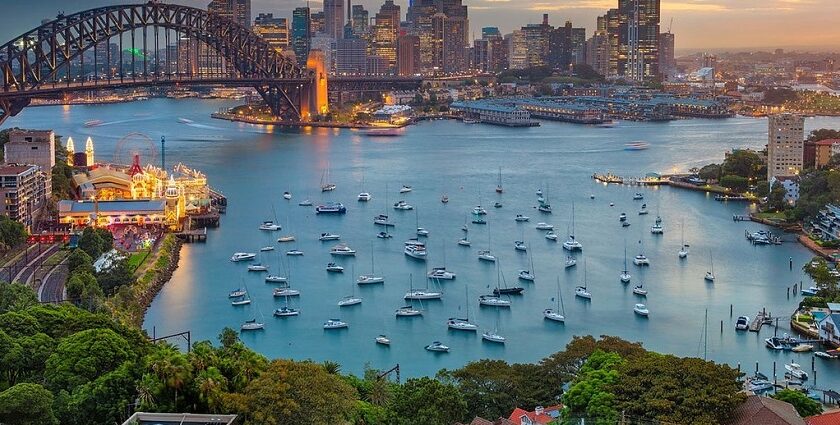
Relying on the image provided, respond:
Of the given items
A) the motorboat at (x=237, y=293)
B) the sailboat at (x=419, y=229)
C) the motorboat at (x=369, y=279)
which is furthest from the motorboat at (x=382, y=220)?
the motorboat at (x=237, y=293)

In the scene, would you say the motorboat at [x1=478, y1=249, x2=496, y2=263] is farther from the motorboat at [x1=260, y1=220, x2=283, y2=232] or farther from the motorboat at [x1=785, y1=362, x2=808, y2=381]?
the motorboat at [x1=785, y1=362, x2=808, y2=381]

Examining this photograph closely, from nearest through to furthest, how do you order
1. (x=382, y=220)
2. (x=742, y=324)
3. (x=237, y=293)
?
1. (x=742, y=324)
2. (x=237, y=293)
3. (x=382, y=220)

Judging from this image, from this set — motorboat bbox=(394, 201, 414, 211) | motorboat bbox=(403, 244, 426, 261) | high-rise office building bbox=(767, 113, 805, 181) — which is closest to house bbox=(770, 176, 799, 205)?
high-rise office building bbox=(767, 113, 805, 181)

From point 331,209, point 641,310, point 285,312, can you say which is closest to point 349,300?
point 285,312

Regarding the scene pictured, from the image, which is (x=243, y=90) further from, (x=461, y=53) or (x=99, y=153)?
(x=99, y=153)

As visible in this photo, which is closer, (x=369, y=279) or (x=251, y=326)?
(x=251, y=326)

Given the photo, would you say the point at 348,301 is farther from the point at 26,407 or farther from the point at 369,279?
the point at 26,407
